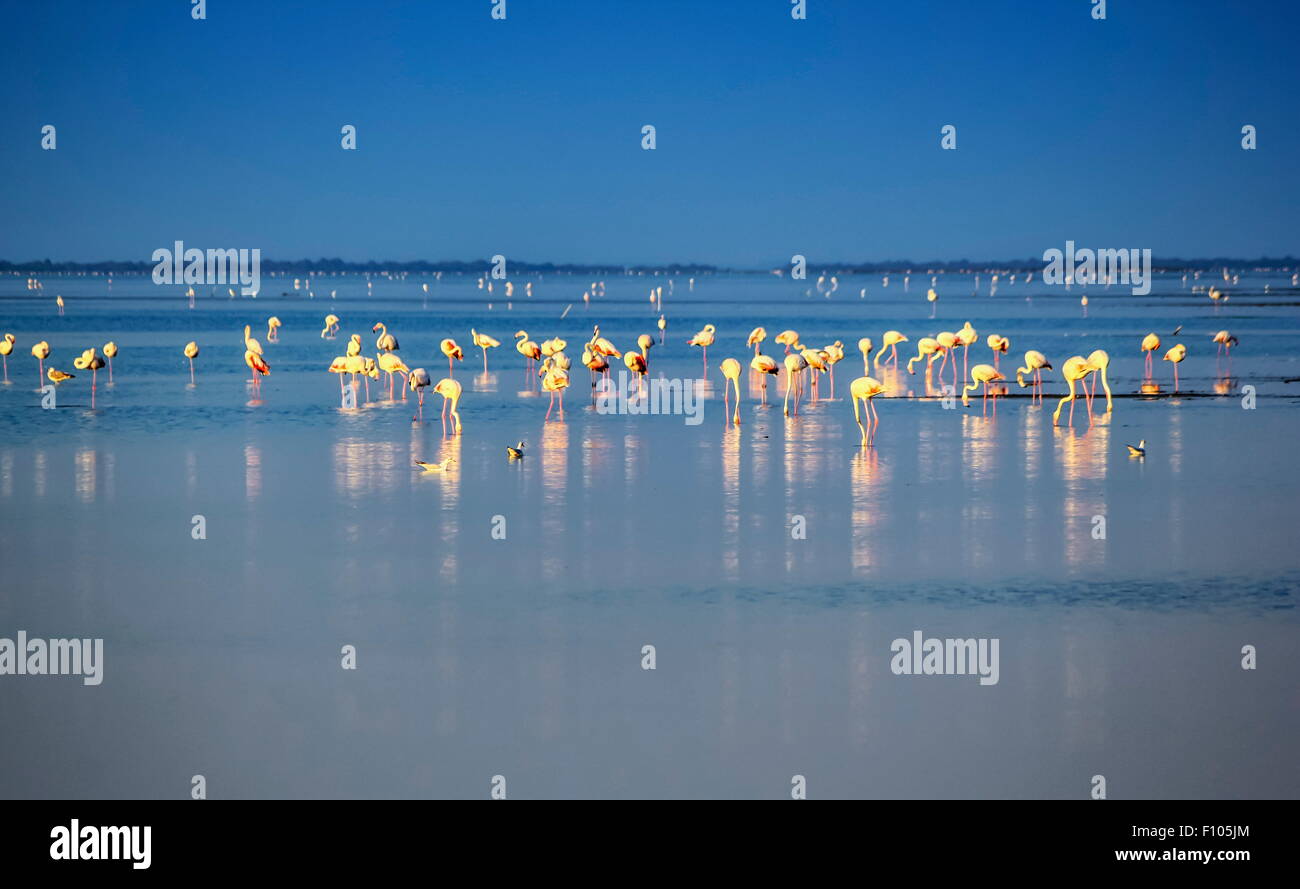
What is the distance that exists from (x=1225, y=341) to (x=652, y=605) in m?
18.5

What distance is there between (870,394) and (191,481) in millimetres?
5699

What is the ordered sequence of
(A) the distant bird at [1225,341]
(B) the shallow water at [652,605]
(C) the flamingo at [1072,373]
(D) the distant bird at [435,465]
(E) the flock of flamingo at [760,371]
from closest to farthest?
(B) the shallow water at [652,605] → (D) the distant bird at [435,465] → (C) the flamingo at [1072,373] → (E) the flock of flamingo at [760,371] → (A) the distant bird at [1225,341]

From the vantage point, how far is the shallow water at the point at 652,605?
16.3 ft

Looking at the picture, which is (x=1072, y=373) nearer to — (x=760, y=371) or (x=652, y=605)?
(x=760, y=371)

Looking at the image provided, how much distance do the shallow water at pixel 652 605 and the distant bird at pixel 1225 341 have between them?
9.42 meters

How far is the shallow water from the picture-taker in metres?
4.96

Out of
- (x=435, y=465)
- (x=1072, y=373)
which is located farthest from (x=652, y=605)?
(x=1072, y=373)

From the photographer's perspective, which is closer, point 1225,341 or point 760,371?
point 760,371

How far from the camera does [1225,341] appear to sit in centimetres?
2278

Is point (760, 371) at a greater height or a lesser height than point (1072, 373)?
greater

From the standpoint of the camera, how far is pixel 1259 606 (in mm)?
6766

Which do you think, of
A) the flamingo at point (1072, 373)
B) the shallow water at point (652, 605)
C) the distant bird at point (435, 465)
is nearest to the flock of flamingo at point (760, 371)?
the flamingo at point (1072, 373)

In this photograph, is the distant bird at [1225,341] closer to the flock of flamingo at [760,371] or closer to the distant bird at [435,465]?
the flock of flamingo at [760,371]
